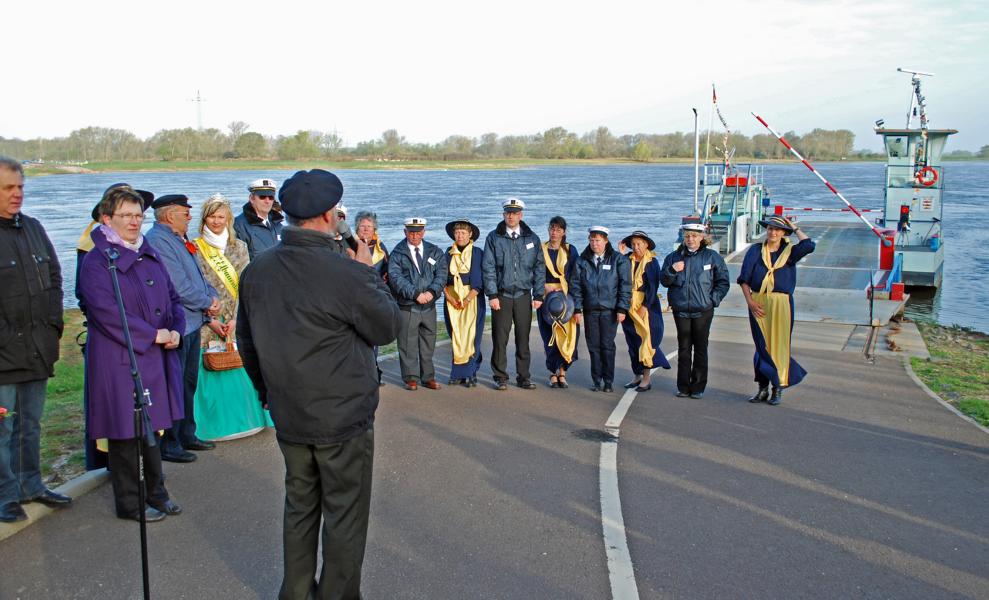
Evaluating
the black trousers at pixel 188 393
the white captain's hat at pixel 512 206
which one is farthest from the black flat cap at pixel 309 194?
the white captain's hat at pixel 512 206

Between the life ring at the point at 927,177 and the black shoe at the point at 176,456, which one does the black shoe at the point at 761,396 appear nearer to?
the black shoe at the point at 176,456

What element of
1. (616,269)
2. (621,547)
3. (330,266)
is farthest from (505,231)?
(330,266)

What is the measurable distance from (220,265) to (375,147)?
145498 millimetres

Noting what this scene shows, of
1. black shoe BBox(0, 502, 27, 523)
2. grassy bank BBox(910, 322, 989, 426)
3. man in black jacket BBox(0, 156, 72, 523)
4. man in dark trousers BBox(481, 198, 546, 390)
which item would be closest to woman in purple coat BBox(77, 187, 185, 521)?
man in black jacket BBox(0, 156, 72, 523)

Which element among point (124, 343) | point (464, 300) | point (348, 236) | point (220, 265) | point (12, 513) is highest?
point (348, 236)

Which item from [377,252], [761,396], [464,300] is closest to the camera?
[761,396]

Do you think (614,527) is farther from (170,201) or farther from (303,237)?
(170,201)

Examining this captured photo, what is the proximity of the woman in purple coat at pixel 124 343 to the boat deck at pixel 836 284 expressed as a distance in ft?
33.8

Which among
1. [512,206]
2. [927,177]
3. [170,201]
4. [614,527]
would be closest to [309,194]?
[614,527]

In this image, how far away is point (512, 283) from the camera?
9203 mm

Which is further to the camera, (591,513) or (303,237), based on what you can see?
(591,513)

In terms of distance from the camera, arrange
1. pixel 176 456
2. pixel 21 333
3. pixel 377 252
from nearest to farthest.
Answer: pixel 21 333 < pixel 176 456 < pixel 377 252

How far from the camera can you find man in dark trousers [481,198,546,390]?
360 inches

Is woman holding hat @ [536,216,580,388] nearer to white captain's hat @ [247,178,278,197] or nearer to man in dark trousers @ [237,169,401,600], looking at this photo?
white captain's hat @ [247,178,278,197]
